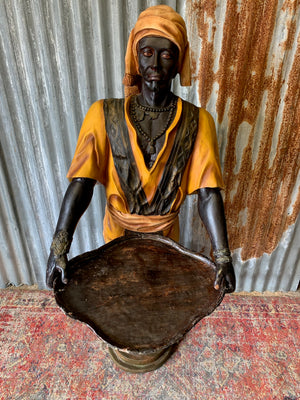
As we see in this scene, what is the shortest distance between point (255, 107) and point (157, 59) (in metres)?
0.88

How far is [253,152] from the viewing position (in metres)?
1.83

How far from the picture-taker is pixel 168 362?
5.17 ft

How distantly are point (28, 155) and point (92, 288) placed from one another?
1.05m

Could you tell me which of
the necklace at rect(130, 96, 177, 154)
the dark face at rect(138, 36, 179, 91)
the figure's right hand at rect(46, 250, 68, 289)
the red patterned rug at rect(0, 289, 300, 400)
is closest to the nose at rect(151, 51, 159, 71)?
the dark face at rect(138, 36, 179, 91)

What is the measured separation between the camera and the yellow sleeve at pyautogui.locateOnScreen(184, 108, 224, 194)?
1197 millimetres

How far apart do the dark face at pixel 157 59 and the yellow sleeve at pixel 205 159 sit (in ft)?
0.80

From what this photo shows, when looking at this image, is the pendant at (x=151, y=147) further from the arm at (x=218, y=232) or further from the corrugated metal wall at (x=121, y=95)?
the corrugated metal wall at (x=121, y=95)

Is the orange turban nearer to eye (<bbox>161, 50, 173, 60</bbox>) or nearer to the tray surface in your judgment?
eye (<bbox>161, 50, 173, 60</bbox>)

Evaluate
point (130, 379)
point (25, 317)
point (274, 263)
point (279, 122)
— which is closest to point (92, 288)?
point (130, 379)

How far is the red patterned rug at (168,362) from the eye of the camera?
146 centimetres

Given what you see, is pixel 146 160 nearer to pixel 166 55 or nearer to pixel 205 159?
pixel 205 159

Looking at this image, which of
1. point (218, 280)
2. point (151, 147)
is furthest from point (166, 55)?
point (218, 280)

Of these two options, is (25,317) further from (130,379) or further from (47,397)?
(130,379)

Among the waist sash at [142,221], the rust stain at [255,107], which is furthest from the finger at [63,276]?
the rust stain at [255,107]
